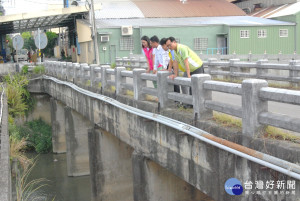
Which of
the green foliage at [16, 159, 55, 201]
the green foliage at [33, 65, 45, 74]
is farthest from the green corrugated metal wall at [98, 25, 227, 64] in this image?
the green foliage at [16, 159, 55, 201]

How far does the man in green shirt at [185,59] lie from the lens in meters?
8.66

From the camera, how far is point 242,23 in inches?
1475

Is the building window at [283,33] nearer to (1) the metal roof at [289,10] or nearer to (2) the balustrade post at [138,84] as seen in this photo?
(1) the metal roof at [289,10]

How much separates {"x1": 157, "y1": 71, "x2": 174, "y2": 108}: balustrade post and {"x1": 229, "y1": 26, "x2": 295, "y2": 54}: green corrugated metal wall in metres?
28.4

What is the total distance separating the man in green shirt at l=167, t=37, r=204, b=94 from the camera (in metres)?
8.66

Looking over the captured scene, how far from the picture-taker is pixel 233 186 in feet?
21.0

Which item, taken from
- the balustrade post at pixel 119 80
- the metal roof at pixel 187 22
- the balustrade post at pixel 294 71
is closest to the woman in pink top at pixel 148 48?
the balustrade post at pixel 119 80

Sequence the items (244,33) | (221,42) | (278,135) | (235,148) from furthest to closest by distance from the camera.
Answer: (221,42) → (244,33) → (235,148) → (278,135)

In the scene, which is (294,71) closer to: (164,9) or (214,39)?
(214,39)

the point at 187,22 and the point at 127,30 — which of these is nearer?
the point at 127,30

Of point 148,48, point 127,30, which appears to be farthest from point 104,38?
point 148,48

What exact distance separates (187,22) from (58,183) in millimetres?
22932

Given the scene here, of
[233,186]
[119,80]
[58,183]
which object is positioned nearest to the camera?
[233,186]

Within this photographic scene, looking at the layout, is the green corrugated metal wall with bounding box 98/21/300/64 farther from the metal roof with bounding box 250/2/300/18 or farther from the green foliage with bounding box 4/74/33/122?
the green foliage with bounding box 4/74/33/122
